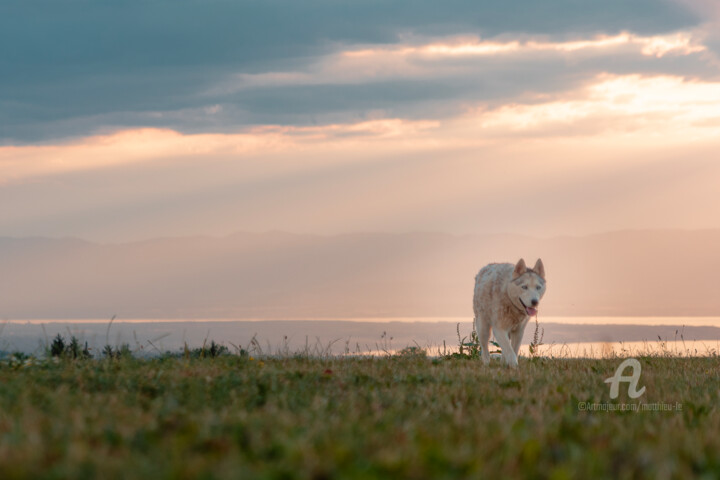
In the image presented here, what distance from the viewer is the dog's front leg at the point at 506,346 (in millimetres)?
13703

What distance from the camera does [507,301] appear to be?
1395 centimetres

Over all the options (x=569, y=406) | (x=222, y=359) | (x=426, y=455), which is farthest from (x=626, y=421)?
(x=222, y=359)

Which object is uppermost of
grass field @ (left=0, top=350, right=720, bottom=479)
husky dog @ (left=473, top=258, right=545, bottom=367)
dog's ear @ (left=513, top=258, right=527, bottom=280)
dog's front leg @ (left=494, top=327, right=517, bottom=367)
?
dog's ear @ (left=513, top=258, right=527, bottom=280)

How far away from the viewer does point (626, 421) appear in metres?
7.84

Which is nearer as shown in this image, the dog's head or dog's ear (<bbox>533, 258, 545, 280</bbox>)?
the dog's head

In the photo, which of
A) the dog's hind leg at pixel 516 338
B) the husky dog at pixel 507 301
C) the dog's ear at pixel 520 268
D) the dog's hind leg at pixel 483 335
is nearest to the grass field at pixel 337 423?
the husky dog at pixel 507 301

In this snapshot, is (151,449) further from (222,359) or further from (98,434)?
(222,359)

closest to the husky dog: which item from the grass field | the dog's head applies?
the dog's head

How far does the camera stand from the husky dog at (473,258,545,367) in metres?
13.5

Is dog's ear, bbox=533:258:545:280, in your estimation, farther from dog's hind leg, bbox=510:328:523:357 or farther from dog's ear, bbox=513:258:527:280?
dog's hind leg, bbox=510:328:523:357

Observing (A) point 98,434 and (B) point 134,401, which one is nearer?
(A) point 98,434

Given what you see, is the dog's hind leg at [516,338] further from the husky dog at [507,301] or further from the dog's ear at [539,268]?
the dog's ear at [539,268]

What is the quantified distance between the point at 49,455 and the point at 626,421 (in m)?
5.62

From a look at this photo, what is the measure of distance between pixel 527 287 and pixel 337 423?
7606mm
